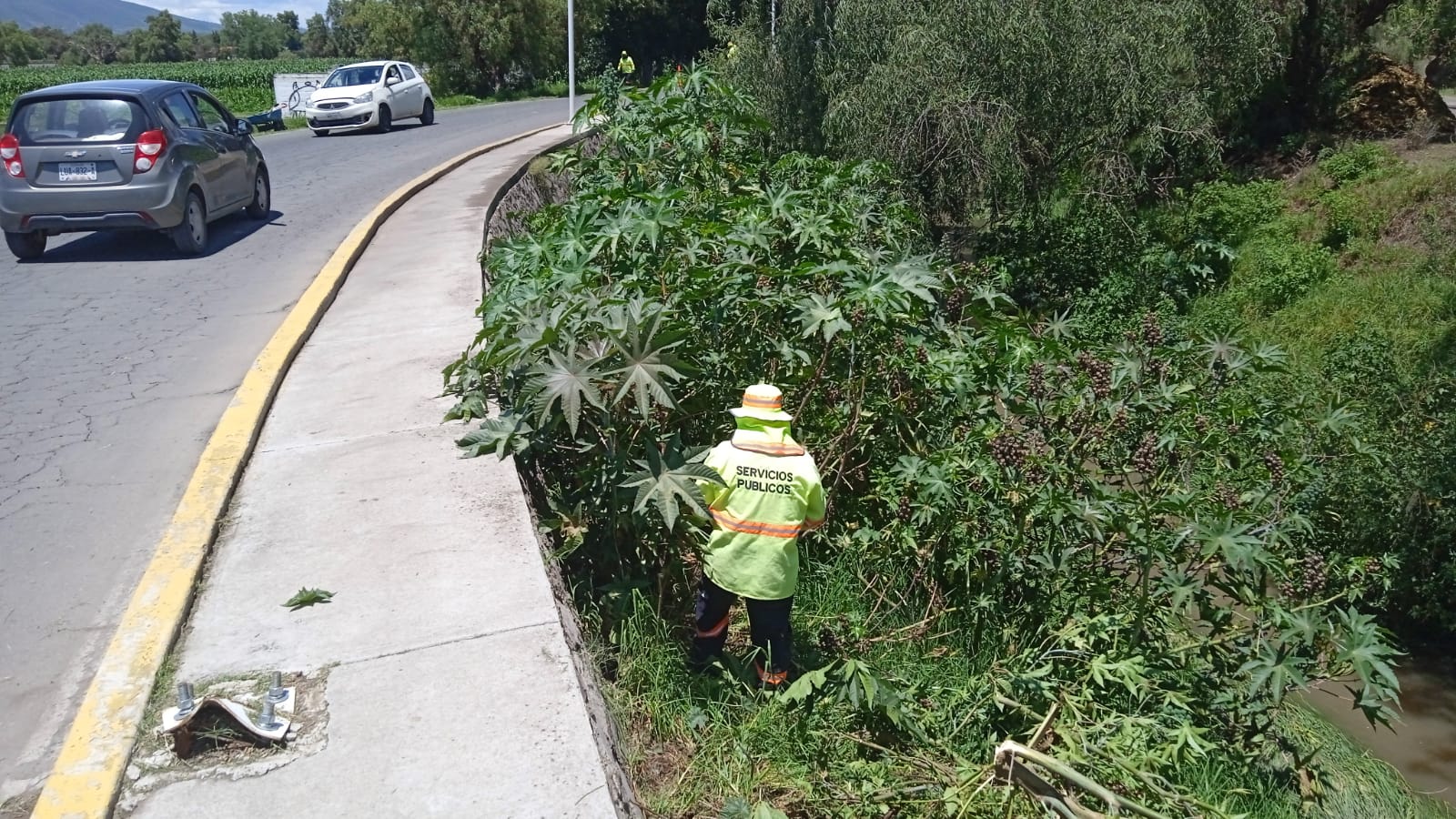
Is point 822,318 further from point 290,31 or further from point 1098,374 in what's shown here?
point 290,31

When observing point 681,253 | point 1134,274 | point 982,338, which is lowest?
point 1134,274

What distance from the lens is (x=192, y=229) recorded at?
11422mm

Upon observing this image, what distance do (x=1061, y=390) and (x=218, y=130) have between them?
9.83 metres

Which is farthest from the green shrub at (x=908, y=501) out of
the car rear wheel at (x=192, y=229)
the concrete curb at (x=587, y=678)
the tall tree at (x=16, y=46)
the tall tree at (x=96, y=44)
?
the tall tree at (x=96, y=44)

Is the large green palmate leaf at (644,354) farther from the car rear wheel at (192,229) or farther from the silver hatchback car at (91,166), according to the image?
the car rear wheel at (192,229)

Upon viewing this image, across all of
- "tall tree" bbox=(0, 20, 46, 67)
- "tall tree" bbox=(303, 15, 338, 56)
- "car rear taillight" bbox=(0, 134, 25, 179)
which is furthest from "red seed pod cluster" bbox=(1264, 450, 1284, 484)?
"tall tree" bbox=(303, 15, 338, 56)

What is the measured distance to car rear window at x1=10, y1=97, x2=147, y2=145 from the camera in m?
10.8

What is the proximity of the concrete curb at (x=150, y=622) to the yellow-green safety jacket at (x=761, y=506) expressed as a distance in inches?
79.5

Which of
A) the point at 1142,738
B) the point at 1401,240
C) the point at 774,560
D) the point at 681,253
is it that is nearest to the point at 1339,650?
the point at 1142,738

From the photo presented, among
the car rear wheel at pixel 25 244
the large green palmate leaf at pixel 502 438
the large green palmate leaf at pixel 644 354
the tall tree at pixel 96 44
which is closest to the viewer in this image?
the large green palmate leaf at pixel 644 354

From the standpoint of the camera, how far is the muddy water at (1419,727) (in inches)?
276

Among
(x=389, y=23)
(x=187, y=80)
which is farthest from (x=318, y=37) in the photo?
(x=389, y=23)

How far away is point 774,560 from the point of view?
15.1 feet

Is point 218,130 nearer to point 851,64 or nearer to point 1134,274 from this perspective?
point 851,64
